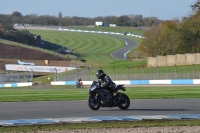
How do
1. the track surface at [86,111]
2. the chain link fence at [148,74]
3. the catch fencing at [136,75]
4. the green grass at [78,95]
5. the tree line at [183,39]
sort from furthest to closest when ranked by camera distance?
the tree line at [183,39]
the catch fencing at [136,75]
the chain link fence at [148,74]
the green grass at [78,95]
the track surface at [86,111]

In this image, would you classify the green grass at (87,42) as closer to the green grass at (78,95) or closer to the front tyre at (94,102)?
the green grass at (78,95)

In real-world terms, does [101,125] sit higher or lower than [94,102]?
lower

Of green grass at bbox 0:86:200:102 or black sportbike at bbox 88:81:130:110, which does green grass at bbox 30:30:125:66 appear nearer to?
green grass at bbox 0:86:200:102

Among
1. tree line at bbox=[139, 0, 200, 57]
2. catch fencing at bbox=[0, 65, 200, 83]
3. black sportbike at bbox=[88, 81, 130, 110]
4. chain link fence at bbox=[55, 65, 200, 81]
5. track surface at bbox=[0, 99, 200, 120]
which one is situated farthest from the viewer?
tree line at bbox=[139, 0, 200, 57]

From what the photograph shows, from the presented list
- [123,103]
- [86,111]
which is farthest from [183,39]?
[86,111]

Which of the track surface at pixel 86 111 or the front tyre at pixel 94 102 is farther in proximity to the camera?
the front tyre at pixel 94 102

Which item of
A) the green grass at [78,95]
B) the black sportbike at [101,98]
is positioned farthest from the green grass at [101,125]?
the green grass at [78,95]

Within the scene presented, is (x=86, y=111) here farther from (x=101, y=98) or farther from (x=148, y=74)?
(x=148, y=74)

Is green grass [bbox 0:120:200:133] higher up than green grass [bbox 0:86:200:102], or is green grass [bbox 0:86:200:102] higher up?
green grass [bbox 0:86:200:102]

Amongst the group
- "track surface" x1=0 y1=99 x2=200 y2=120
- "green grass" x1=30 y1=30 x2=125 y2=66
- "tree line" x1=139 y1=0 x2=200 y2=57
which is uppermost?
"green grass" x1=30 y1=30 x2=125 y2=66

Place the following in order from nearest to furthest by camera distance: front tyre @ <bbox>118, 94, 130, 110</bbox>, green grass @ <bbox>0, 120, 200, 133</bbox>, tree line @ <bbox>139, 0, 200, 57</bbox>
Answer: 1. green grass @ <bbox>0, 120, 200, 133</bbox>
2. front tyre @ <bbox>118, 94, 130, 110</bbox>
3. tree line @ <bbox>139, 0, 200, 57</bbox>

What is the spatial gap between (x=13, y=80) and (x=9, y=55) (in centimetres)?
5474

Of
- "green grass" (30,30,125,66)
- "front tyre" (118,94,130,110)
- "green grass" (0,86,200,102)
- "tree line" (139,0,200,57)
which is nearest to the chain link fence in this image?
"green grass" (0,86,200,102)

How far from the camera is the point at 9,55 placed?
124 metres
